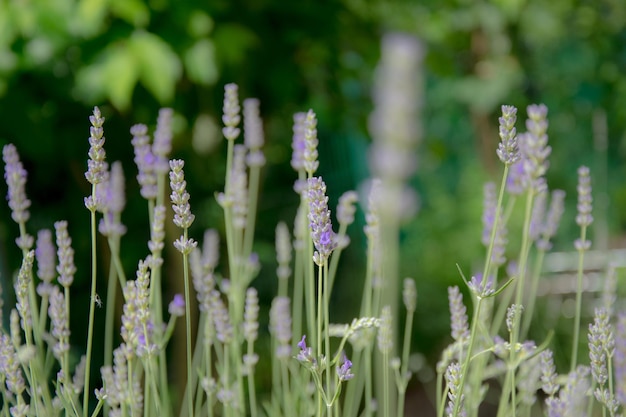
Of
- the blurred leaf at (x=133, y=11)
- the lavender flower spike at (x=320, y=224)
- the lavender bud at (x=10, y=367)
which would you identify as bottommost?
the lavender bud at (x=10, y=367)

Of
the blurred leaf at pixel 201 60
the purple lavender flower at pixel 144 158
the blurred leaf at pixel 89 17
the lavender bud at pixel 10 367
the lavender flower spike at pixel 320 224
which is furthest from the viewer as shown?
the blurred leaf at pixel 201 60

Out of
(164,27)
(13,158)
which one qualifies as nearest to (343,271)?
(164,27)

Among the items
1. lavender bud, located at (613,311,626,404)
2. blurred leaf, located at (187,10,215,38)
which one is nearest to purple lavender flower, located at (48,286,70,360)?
lavender bud, located at (613,311,626,404)

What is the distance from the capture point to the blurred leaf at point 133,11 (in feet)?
5.76

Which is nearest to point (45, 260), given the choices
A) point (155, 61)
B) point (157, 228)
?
point (157, 228)

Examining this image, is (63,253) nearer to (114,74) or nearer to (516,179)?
(516,179)

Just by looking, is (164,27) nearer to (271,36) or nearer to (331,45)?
(271,36)

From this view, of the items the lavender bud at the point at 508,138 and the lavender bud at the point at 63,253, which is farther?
the lavender bud at the point at 63,253

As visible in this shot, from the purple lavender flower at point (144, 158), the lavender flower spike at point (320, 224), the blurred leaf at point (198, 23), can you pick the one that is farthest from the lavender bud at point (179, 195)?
the blurred leaf at point (198, 23)

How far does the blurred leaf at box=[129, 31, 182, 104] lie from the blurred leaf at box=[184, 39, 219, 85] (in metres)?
0.07

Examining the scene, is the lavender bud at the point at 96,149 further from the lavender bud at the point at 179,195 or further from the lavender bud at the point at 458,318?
the lavender bud at the point at 458,318

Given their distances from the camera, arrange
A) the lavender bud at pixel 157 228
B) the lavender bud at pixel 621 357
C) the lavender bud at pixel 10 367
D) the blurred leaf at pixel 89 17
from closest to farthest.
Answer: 1. the lavender bud at pixel 10 367
2. the lavender bud at pixel 157 228
3. the lavender bud at pixel 621 357
4. the blurred leaf at pixel 89 17

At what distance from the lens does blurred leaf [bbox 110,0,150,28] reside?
176cm

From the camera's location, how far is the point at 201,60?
1.90 metres
